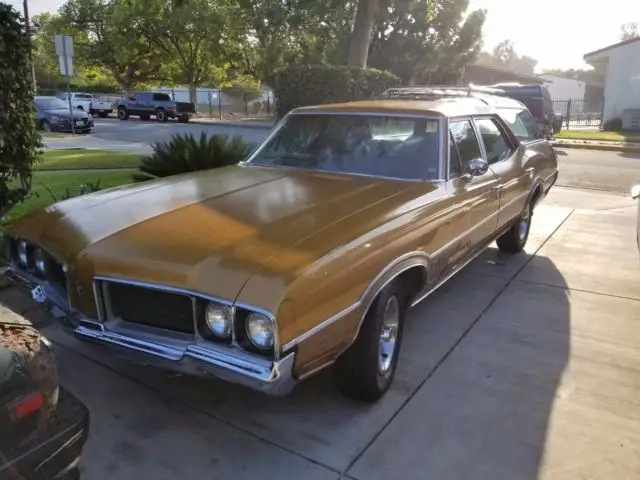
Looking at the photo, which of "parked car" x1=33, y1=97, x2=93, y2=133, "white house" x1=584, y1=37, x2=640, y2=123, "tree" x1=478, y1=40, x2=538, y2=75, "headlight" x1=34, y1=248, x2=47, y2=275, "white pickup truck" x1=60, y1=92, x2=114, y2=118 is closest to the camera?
"headlight" x1=34, y1=248, x2=47, y2=275

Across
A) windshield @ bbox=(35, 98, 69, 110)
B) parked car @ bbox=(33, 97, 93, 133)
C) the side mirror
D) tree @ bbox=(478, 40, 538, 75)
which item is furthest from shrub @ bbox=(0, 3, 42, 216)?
tree @ bbox=(478, 40, 538, 75)

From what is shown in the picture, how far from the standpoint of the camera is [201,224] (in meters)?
3.07

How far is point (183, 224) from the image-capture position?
3.08 metres

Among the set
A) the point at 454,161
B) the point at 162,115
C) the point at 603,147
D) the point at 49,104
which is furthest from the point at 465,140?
the point at 162,115

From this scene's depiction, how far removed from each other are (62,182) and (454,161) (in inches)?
248

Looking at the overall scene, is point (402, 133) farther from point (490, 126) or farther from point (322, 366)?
point (322, 366)

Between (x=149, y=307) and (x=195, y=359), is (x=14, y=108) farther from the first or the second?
(x=195, y=359)

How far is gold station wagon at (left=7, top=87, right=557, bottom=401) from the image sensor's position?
2539 mm

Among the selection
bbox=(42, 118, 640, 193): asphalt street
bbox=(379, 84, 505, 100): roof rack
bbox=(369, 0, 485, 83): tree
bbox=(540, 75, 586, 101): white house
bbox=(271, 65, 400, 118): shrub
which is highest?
bbox=(369, 0, 485, 83): tree

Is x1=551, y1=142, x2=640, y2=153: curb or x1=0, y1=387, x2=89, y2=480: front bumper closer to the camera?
x1=0, y1=387, x2=89, y2=480: front bumper

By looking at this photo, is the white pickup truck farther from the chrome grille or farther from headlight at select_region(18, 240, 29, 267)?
the chrome grille

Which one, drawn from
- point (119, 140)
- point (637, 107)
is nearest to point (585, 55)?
point (637, 107)

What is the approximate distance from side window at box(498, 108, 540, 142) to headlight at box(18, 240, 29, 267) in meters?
4.55

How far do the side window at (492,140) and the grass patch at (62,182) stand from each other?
4.71 metres
